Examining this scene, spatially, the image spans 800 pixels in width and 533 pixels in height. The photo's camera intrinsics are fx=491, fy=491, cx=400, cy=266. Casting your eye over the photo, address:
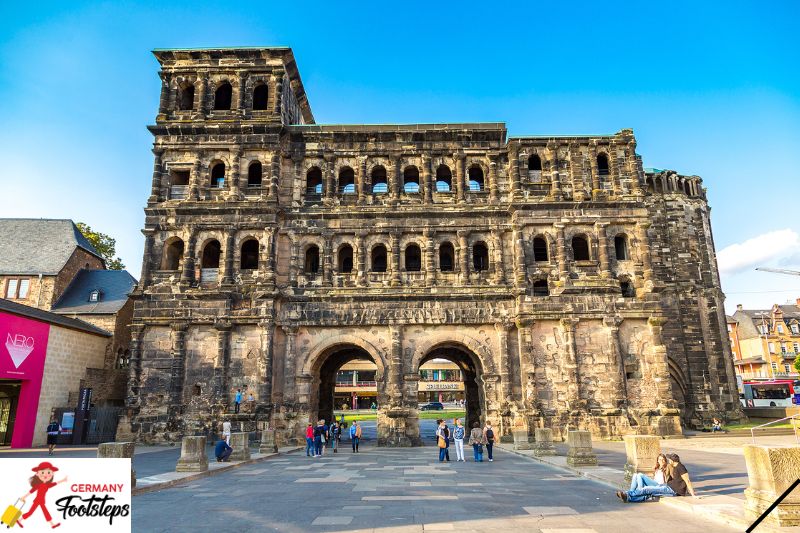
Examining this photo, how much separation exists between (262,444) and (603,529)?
16611 mm

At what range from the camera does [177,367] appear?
2531cm

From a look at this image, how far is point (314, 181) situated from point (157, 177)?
29.0ft

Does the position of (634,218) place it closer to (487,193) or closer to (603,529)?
(487,193)

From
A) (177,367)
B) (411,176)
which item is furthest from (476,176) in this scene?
(177,367)

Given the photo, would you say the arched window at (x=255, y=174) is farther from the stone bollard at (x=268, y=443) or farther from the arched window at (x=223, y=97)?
the stone bollard at (x=268, y=443)

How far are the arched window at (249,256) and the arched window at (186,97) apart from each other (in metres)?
9.28

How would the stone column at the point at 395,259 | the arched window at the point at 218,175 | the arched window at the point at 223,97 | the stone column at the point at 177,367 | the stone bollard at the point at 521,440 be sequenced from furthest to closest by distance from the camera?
the arched window at the point at 223,97, the arched window at the point at 218,175, the stone column at the point at 395,259, the stone column at the point at 177,367, the stone bollard at the point at 521,440

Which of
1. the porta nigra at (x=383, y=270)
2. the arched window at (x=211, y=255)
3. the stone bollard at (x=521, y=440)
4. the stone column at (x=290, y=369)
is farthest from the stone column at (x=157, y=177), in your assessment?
the stone bollard at (x=521, y=440)

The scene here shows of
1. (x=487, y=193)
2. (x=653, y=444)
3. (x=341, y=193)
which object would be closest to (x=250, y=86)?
(x=341, y=193)

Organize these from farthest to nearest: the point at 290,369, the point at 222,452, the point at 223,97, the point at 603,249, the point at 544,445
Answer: the point at 223,97 < the point at 603,249 < the point at 290,369 < the point at 544,445 < the point at 222,452

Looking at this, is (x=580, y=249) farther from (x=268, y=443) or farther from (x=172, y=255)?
(x=172, y=255)

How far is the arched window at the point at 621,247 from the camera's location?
2806 cm

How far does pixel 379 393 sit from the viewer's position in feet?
83.5

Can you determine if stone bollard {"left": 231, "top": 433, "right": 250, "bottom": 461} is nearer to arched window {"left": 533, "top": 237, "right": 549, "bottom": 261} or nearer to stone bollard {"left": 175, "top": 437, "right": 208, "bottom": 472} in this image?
stone bollard {"left": 175, "top": 437, "right": 208, "bottom": 472}
